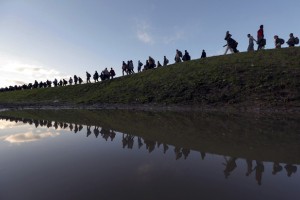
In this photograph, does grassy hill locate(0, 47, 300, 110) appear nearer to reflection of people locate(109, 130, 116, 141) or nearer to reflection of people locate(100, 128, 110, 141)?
reflection of people locate(100, 128, 110, 141)

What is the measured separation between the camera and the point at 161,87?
3341cm

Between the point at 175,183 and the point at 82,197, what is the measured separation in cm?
213

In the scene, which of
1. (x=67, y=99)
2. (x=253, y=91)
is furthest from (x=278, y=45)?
(x=67, y=99)

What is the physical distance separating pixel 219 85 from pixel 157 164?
69.7ft

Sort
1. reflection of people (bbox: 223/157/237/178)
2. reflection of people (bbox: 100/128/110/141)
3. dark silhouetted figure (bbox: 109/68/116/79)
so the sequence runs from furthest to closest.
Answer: dark silhouetted figure (bbox: 109/68/116/79)
reflection of people (bbox: 100/128/110/141)
reflection of people (bbox: 223/157/237/178)

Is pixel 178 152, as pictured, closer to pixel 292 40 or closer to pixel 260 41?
pixel 260 41

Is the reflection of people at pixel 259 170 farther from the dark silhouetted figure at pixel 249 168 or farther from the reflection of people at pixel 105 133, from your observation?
the reflection of people at pixel 105 133

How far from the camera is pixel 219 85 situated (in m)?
28.4

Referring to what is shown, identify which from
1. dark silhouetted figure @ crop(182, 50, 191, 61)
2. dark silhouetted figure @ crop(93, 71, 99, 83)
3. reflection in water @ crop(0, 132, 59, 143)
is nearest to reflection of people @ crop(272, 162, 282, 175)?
reflection in water @ crop(0, 132, 59, 143)

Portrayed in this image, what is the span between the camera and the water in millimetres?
6301

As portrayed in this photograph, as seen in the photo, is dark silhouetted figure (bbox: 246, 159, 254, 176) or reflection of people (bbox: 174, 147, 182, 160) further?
reflection of people (bbox: 174, 147, 182, 160)

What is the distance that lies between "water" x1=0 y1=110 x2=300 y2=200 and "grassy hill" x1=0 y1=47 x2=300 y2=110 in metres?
10.5

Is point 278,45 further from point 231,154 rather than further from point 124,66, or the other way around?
point 231,154

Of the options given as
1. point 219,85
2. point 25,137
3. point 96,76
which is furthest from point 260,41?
point 25,137
